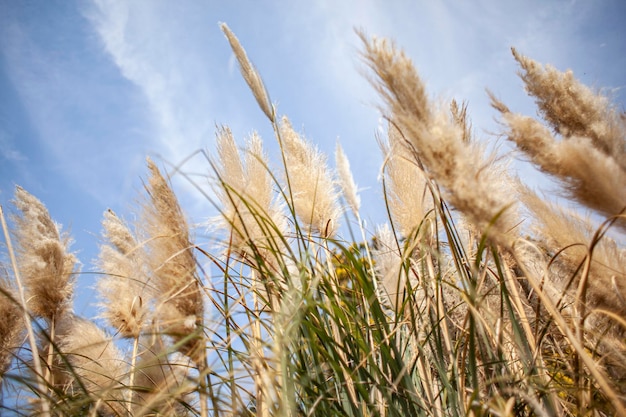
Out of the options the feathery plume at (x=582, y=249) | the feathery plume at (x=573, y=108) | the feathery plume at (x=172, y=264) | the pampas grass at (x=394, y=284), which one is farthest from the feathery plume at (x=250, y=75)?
the feathery plume at (x=573, y=108)

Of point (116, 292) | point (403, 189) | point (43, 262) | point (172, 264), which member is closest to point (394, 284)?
point (403, 189)

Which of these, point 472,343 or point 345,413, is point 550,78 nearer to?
point 472,343

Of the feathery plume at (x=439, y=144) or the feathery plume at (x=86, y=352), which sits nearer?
the feathery plume at (x=439, y=144)

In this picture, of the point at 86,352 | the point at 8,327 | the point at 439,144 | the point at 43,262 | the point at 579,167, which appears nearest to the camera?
the point at 439,144

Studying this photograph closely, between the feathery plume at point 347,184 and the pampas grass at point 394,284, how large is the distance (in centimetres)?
1

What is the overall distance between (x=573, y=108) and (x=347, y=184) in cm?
130

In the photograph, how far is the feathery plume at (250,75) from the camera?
1.81 metres

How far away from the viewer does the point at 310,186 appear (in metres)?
2.32

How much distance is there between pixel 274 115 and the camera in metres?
1.91

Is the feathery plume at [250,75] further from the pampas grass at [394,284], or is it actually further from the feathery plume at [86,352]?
the feathery plume at [86,352]

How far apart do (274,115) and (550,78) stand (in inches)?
55.3

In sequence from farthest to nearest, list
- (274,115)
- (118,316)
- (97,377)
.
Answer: (118,316)
(97,377)
(274,115)

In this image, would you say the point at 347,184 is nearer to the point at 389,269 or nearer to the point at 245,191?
the point at 389,269

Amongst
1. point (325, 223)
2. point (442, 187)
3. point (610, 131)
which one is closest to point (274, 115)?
point (325, 223)
